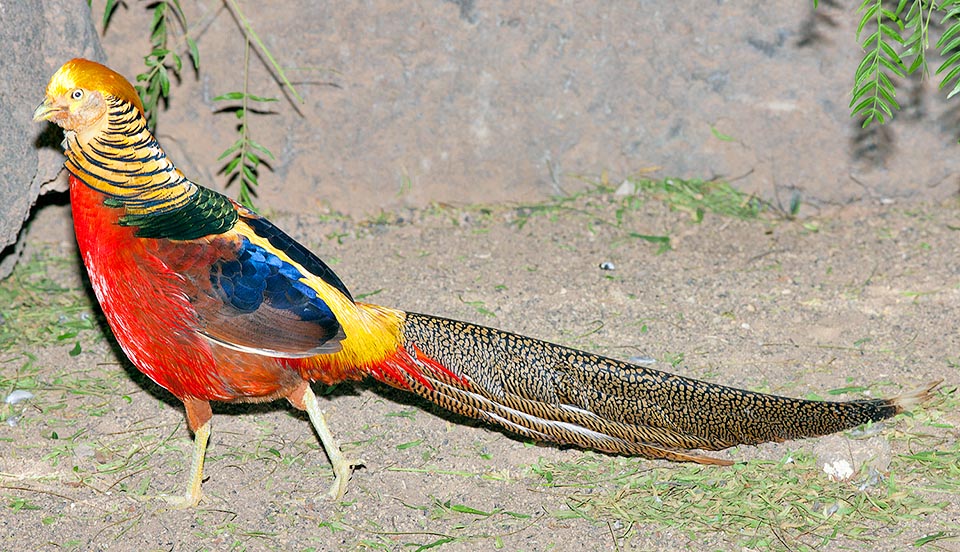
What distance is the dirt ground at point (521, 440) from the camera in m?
2.98

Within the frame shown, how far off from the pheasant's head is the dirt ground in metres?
1.14

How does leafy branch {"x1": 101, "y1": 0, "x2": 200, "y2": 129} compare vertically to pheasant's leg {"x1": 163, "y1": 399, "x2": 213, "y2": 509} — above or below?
above

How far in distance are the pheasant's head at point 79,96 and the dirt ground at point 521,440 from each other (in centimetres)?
114

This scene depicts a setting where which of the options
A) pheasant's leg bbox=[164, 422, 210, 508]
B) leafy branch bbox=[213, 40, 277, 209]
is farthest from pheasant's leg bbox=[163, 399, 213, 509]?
leafy branch bbox=[213, 40, 277, 209]

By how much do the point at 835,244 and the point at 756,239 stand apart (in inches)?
13.2

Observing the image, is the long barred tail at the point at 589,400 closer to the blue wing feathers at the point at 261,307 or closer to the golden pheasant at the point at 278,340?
the golden pheasant at the point at 278,340

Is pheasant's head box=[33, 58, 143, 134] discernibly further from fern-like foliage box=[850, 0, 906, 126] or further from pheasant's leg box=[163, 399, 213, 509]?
fern-like foliage box=[850, 0, 906, 126]

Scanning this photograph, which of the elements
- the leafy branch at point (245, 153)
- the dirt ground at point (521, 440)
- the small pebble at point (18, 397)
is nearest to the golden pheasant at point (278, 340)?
the dirt ground at point (521, 440)

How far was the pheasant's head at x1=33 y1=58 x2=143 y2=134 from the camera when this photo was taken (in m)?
2.78

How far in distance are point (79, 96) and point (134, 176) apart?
25cm

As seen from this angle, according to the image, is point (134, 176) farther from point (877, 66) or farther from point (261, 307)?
point (877, 66)

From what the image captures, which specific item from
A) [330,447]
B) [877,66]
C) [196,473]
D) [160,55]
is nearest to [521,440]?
[330,447]

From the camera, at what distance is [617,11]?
4605 mm

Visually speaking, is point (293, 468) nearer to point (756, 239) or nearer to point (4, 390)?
point (4, 390)
